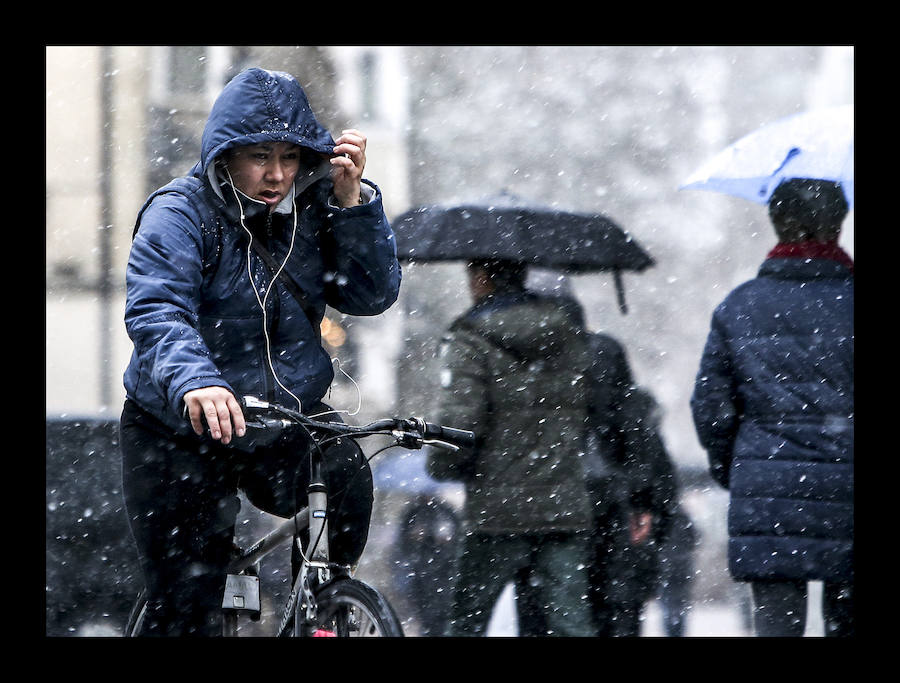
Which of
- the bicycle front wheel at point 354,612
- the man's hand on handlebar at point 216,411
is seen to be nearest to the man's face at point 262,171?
the man's hand on handlebar at point 216,411

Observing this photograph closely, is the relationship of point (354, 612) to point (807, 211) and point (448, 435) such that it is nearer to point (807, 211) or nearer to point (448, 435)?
point (448, 435)

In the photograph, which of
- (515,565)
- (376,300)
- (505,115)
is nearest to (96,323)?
(505,115)

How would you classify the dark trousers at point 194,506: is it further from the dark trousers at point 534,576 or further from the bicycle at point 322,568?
the dark trousers at point 534,576

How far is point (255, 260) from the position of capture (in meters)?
4.15

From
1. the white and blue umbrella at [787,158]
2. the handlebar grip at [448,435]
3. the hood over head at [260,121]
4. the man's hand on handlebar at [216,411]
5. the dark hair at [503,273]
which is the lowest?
the handlebar grip at [448,435]

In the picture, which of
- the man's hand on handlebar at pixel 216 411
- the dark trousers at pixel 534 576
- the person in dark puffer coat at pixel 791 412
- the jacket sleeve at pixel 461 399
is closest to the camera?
the man's hand on handlebar at pixel 216 411

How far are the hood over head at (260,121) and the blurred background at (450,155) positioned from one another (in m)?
13.1

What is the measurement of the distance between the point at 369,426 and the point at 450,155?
19.3 m

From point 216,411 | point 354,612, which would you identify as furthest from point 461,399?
point 216,411

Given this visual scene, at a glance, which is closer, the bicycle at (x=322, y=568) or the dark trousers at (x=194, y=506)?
the bicycle at (x=322, y=568)

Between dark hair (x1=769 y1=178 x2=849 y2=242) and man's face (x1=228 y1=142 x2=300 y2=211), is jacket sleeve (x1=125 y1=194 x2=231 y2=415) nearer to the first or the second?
man's face (x1=228 y1=142 x2=300 y2=211)

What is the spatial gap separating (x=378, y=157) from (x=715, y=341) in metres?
16.6

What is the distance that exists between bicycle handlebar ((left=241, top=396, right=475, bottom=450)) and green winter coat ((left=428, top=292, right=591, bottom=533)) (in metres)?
1.57

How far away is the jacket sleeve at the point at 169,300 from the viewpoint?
368 cm
